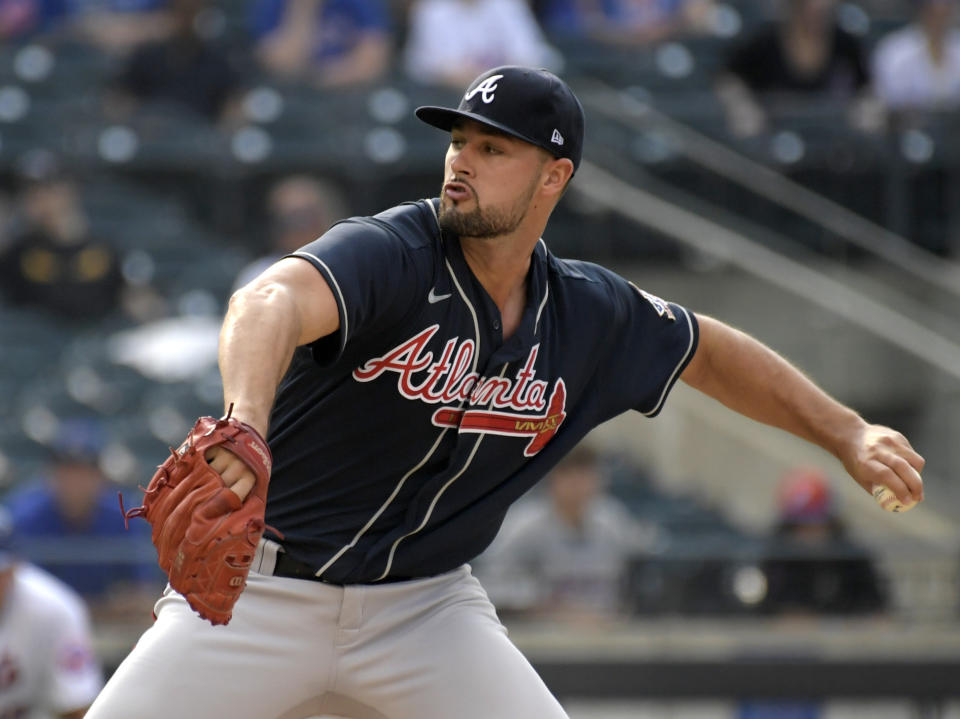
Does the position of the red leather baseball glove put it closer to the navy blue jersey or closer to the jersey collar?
the navy blue jersey

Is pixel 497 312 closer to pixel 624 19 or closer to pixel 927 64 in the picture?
→ pixel 927 64

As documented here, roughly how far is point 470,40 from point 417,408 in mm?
6364

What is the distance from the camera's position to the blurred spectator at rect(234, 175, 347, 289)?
7.57m

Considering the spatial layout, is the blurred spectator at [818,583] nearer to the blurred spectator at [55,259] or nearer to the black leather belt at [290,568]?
the black leather belt at [290,568]

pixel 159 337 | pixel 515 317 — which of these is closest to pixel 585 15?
pixel 159 337

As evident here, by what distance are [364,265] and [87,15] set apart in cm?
783

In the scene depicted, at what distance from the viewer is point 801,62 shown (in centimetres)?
958

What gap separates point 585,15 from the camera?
1033 cm

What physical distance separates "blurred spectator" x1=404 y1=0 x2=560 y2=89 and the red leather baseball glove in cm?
674

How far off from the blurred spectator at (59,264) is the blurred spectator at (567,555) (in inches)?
108

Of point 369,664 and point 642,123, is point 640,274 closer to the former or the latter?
point 642,123

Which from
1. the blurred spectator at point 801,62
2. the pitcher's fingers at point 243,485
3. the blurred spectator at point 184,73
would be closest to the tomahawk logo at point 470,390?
the pitcher's fingers at point 243,485

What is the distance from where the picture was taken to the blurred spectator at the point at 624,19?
10008 mm

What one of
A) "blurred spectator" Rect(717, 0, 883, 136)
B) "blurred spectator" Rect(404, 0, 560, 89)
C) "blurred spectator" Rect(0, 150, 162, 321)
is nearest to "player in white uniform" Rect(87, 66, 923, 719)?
"blurred spectator" Rect(0, 150, 162, 321)
